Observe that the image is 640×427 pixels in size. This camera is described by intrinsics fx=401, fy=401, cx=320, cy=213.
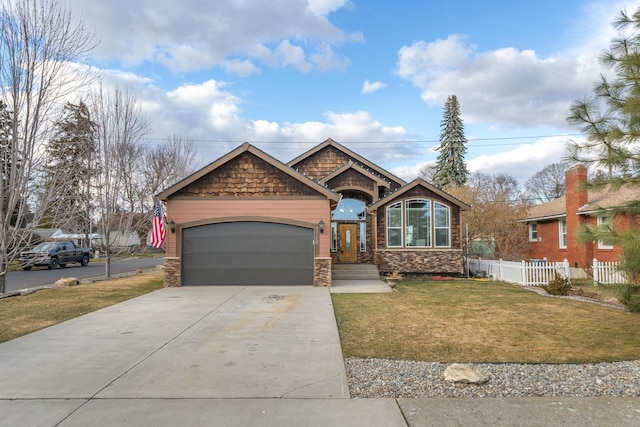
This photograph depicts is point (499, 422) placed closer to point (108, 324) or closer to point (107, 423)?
point (107, 423)

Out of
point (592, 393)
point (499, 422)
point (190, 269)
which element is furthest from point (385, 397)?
point (190, 269)

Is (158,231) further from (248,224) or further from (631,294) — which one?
(631,294)

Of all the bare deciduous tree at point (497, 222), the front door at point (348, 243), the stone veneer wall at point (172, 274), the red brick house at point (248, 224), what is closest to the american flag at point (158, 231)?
the red brick house at point (248, 224)

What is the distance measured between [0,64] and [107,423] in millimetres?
11097

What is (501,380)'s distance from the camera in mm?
4953

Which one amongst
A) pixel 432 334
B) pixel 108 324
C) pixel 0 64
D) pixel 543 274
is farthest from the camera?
pixel 543 274

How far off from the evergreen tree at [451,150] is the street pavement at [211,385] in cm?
3470

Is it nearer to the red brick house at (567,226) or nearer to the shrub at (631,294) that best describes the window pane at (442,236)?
the red brick house at (567,226)

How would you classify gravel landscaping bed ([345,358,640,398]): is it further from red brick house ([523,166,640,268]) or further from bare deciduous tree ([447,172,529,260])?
bare deciduous tree ([447,172,529,260])

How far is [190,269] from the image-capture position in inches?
569

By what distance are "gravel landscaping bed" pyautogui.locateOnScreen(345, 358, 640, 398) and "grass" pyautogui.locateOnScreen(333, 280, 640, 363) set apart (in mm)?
322

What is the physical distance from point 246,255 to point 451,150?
3208 cm

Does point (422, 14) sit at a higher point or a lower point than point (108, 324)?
higher

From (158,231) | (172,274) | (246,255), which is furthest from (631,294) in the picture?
(158,231)
